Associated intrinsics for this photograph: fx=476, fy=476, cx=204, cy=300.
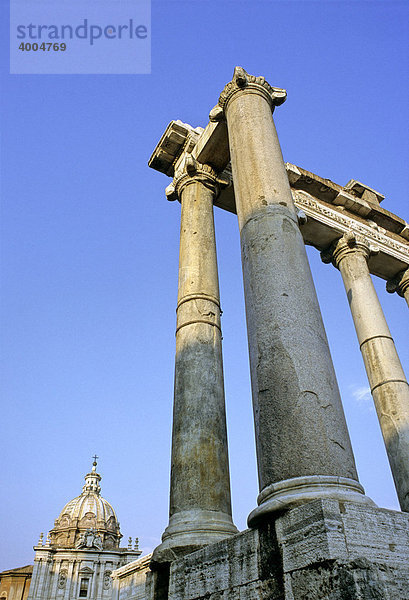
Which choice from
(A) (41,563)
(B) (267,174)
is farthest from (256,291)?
(A) (41,563)

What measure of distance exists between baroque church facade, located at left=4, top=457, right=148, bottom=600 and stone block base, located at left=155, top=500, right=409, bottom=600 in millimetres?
59105

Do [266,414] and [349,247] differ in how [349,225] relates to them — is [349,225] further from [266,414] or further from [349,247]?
[266,414]

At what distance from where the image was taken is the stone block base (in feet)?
12.0

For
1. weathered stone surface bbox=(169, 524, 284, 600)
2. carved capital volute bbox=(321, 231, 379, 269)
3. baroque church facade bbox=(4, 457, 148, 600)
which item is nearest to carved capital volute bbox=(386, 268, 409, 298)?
carved capital volute bbox=(321, 231, 379, 269)

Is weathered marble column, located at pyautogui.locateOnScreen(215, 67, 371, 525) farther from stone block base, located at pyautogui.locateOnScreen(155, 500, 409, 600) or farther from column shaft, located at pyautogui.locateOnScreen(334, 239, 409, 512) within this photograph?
column shaft, located at pyautogui.locateOnScreen(334, 239, 409, 512)

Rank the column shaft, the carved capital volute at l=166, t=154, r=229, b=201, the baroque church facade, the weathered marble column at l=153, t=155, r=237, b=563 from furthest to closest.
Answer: the baroque church facade → the carved capital volute at l=166, t=154, r=229, b=201 → the column shaft → the weathered marble column at l=153, t=155, r=237, b=563

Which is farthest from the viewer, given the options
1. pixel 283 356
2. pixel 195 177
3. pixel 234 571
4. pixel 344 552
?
pixel 195 177

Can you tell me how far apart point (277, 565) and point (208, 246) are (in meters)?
6.97

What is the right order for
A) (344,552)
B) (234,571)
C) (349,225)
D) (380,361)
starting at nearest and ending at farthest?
(344,552) < (234,571) < (380,361) < (349,225)

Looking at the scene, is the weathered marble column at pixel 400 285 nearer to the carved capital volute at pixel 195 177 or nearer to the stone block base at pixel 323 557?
the carved capital volute at pixel 195 177

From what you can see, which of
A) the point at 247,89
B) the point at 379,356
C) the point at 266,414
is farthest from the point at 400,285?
the point at 266,414

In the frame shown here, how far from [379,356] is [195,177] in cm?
664

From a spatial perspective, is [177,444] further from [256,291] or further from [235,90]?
[235,90]

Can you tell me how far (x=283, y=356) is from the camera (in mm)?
5570
